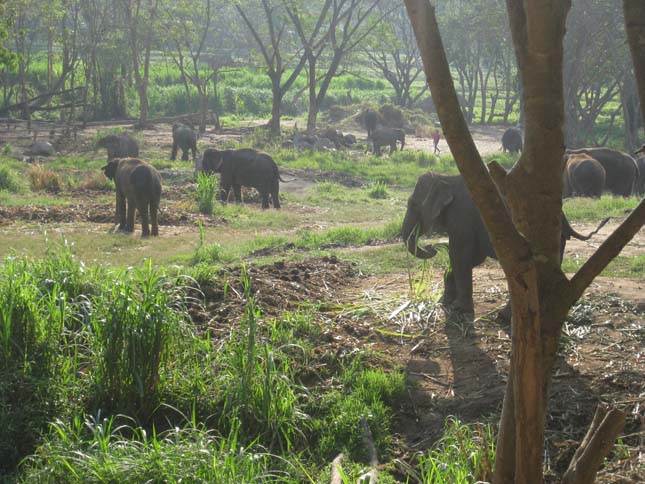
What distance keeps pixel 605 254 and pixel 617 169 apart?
16.6 metres

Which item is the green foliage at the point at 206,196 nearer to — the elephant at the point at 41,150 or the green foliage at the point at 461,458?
the elephant at the point at 41,150

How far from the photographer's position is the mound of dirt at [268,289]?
7371 millimetres

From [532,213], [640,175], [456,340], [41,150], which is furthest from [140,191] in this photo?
[41,150]

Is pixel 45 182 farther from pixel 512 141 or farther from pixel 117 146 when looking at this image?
pixel 512 141

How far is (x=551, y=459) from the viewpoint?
4.93 m

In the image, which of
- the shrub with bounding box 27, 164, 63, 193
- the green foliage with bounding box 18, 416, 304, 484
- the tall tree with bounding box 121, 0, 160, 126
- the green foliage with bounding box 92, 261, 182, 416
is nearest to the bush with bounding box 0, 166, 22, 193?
the shrub with bounding box 27, 164, 63, 193

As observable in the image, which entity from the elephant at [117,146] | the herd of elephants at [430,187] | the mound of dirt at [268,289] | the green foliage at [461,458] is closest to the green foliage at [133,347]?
the mound of dirt at [268,289]

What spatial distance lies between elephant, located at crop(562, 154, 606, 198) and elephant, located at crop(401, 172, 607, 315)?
9.77 metres

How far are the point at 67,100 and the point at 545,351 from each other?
125 ft

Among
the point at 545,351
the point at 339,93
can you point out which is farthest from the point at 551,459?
the point at 339,93

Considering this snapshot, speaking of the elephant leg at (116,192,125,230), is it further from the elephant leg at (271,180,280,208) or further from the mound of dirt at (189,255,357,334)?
the mound of dirt at (189,255,357,334)

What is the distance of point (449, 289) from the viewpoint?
790 centimetres

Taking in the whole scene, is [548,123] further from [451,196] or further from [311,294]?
[311,294]

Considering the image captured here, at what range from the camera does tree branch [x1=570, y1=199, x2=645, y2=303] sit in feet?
10.3
